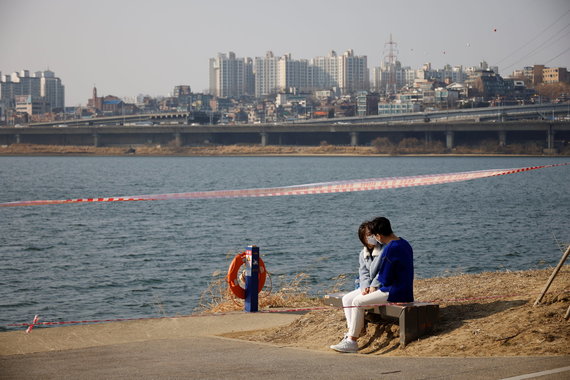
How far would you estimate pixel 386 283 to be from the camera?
9.02m

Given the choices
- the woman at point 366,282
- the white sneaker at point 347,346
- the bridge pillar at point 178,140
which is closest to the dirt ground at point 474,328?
the white sneaker at point 347,346

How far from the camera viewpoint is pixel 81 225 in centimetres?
3969

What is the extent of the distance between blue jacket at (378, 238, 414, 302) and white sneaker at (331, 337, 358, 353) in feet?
2.01

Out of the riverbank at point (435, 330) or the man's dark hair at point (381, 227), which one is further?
the man's dark hair at point (381, 227)

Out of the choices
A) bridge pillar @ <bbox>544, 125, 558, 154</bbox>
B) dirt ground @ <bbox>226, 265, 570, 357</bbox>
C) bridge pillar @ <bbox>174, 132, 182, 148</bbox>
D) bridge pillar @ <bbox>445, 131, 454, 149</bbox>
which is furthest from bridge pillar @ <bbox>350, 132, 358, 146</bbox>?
dirt ground @ <bbox>226, 265, 570, 357</bbox>

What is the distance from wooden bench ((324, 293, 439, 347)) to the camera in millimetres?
8758

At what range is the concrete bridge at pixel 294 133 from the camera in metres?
143

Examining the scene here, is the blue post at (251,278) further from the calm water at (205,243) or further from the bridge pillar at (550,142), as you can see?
the bridge pillar at (550,142)

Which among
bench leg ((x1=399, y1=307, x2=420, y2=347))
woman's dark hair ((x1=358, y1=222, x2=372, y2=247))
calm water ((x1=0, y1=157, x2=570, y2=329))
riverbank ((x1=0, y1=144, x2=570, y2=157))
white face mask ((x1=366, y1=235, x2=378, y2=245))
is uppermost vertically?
woman's dark hair ((x1=358, y1=222, x2=372, y2=247))

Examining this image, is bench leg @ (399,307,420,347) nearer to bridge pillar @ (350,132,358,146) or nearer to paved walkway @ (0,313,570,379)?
paved walkway @ (0,313,570,379)

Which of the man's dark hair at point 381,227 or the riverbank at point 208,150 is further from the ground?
the man's dark hair at point 381,227

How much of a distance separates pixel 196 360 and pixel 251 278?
327 centimetres

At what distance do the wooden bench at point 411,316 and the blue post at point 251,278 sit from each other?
3.01 meters

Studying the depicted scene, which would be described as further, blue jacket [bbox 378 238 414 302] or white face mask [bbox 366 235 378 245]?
white face mask [bbox 366 235 378 245]
